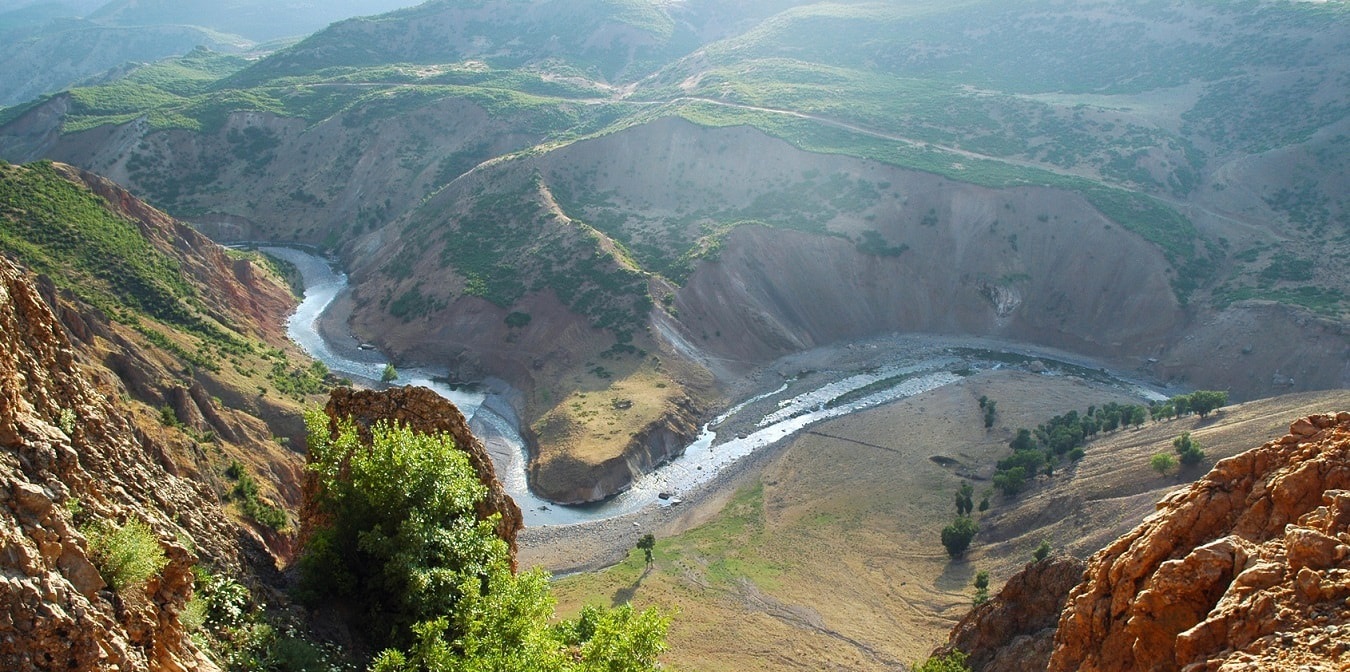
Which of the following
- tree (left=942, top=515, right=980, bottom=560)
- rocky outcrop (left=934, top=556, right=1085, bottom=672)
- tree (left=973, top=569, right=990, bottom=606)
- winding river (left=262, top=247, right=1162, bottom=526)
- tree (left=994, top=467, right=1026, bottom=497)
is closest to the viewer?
rocky outcrop (left=934, top=556, right=1085, bottom=672)

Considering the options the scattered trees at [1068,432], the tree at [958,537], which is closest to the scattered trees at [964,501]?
the scattered trees at [1068,432]

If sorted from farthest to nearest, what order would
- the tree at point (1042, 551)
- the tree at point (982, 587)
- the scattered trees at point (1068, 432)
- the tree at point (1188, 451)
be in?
the scattered trees at point (1068, 432), the tree at point (1188, 451), the tree at point (1042, 551), the tree at point (982, 587)

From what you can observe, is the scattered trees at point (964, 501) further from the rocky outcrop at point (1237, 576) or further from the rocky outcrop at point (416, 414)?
the rocky outcrop at point (1237, 576)

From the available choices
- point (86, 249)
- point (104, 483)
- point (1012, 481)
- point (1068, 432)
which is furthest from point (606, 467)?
point (104, 483)

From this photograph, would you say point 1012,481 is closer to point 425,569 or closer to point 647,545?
point 647,545

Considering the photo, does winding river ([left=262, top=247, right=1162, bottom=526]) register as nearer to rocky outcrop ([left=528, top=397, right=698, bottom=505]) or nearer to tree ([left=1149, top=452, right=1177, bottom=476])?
rocky outcrop ([left=528, top=397, right=698, bottom=505])

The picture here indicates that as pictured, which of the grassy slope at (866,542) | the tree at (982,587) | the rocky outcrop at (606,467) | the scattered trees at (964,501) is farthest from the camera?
the rocky outcrop at (606,467)

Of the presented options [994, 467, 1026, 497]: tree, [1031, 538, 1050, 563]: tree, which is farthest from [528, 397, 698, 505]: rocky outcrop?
[1031, 538, 1050, 563]: tree
